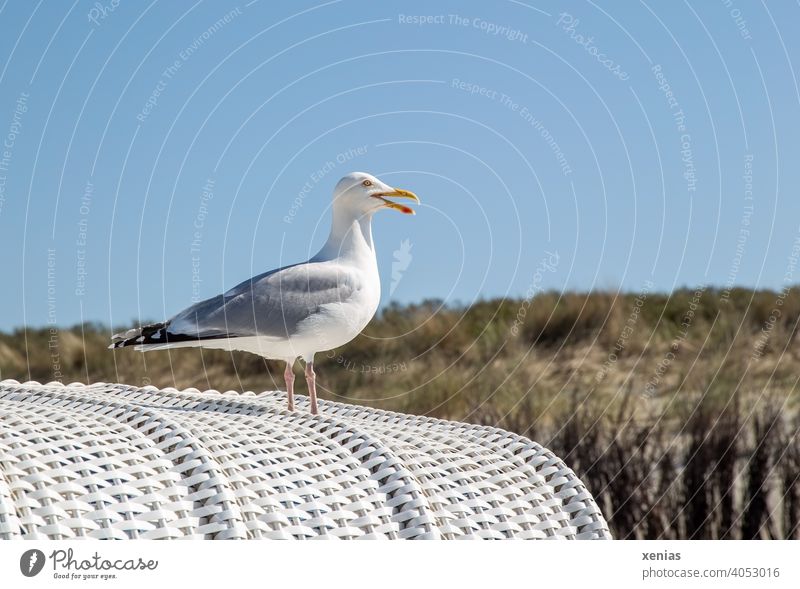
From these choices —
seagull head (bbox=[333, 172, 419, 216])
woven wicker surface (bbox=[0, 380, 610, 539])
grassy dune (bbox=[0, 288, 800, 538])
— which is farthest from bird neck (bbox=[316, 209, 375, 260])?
grassy dune (bbox=[0, 288, 800, 538])

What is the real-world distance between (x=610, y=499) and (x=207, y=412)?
109 inches

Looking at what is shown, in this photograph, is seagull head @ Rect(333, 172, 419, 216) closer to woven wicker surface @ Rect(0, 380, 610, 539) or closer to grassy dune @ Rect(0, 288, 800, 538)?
woven wicker surface @ Rect(0, 380, 610, 539)

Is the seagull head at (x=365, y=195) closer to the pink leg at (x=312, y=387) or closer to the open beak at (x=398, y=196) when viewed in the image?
the open beak at (x=398, y=196)

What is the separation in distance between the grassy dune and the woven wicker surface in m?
2.17

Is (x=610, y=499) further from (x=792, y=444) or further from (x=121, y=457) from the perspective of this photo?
(x=121, y=457)

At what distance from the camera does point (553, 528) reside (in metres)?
3.17

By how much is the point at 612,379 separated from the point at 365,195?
6.45 m

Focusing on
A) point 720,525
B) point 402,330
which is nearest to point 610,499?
point 720,525

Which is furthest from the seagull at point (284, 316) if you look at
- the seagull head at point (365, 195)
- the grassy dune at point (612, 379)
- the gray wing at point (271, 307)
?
the grassy dune at point (612, 379)

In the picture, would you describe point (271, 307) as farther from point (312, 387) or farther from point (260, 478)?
point (260, 478)

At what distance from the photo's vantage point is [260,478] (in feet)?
9.04

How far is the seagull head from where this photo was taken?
14.8 feet

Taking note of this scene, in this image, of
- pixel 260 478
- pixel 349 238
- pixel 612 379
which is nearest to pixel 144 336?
pixel 349 238

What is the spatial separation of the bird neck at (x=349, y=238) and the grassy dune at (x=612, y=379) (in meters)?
2.11
